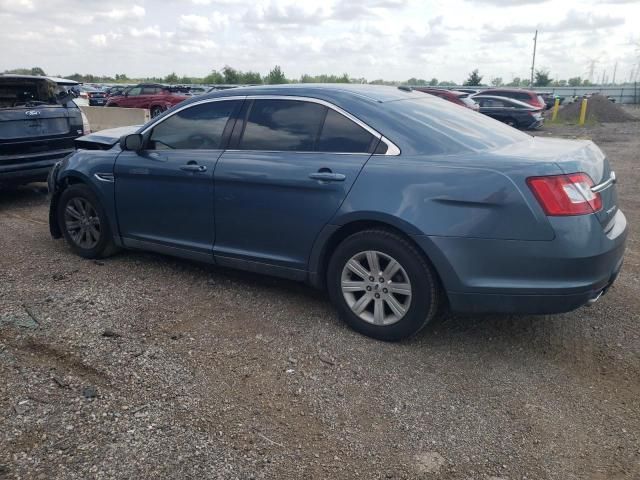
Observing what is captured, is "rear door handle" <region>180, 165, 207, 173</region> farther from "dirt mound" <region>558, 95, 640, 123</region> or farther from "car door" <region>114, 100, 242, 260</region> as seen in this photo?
"dirt mound" <region>558, 95, 640, 123</region>

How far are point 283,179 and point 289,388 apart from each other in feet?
4.92

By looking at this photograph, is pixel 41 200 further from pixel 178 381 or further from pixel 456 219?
pixel 456 219

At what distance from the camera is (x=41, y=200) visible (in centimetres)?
839

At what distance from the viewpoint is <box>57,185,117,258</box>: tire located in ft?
18.0

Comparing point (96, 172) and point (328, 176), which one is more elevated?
point (328, 176)

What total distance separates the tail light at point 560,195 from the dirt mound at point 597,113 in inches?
1080

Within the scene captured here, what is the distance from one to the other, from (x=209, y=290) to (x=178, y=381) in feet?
4.91

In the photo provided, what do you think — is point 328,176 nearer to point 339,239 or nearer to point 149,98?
point 339,239

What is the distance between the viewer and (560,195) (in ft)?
11.2

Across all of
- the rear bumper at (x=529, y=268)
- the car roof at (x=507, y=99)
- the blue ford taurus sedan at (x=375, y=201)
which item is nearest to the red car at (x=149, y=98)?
Answer: the car roof at (x=507, y=99)

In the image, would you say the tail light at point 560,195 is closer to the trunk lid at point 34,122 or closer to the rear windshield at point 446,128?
the rear windshield at point 446,128

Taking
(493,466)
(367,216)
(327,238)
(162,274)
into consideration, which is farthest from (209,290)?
(493,466)

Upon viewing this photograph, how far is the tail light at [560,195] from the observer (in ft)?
11.1

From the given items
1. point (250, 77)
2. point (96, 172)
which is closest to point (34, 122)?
point (96, 172)
